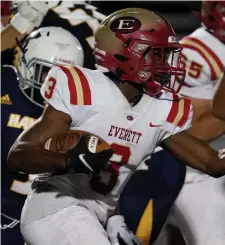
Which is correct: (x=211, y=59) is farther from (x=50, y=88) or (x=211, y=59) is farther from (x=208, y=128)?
(x=50, y=88)

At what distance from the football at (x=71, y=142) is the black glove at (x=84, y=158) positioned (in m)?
0.01

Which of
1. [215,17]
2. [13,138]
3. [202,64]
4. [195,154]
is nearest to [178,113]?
[195,154]

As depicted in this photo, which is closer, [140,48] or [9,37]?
[140,48]

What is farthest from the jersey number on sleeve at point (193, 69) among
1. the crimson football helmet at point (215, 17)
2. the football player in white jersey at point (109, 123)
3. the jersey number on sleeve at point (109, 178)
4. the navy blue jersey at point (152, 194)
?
the jersey number on sleeve at point (109, 178)

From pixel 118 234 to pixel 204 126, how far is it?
2.78ft

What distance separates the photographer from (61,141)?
66.5 inches

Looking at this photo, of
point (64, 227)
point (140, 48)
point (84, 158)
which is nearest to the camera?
point (84, 158)

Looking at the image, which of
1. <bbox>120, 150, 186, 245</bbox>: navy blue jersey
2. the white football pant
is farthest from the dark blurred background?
the white football pant

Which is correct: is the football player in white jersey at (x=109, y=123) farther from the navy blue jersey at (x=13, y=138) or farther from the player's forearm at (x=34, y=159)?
the navy blue jersey at (x=13, y=138)

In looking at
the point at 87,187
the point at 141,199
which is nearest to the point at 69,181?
the point at 87,187

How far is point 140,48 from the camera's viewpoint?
1.89 metres

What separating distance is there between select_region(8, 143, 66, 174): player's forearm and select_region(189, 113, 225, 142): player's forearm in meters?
1.05

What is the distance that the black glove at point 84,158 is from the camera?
1651 millimetres

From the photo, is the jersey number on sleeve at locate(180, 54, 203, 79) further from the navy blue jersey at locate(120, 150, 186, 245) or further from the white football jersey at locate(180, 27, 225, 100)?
the navy blue jersey at locate(120, 150, 186, 245)
